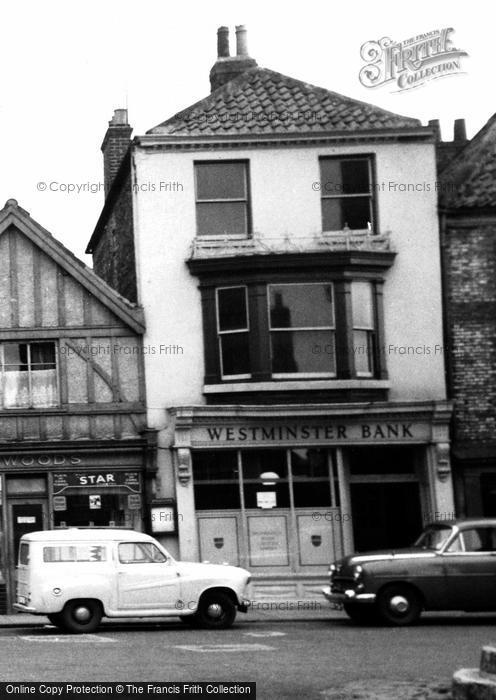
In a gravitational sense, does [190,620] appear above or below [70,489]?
below

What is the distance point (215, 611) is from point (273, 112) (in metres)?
11.7

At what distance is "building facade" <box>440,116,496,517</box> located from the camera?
28.8 m

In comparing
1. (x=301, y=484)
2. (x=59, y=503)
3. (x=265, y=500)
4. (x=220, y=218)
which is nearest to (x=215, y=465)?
(x=265, y=500)

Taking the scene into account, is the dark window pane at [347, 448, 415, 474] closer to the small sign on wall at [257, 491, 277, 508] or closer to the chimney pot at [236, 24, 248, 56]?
the small sign on wall at [257, 491, 277, 508]

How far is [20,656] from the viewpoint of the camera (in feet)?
54.9

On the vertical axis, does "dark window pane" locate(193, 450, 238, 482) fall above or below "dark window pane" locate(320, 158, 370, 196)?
below

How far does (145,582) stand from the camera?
72.3 feet

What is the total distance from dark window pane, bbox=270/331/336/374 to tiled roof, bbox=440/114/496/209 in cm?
402

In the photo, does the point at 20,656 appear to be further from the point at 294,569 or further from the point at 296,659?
the point at 294,569

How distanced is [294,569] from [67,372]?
6.14 m

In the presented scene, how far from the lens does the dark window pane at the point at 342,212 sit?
1139 inches

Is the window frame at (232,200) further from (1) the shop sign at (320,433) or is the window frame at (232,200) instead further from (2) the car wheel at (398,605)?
(2) the car wheel at (398,605)

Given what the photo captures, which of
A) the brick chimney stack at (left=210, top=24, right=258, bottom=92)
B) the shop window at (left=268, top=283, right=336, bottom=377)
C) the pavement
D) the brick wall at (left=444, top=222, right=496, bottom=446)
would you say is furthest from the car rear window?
the brick chimney stack at (left=210, top=24, right=258, bottom=92)

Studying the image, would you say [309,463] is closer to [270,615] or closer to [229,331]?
[229,331]
